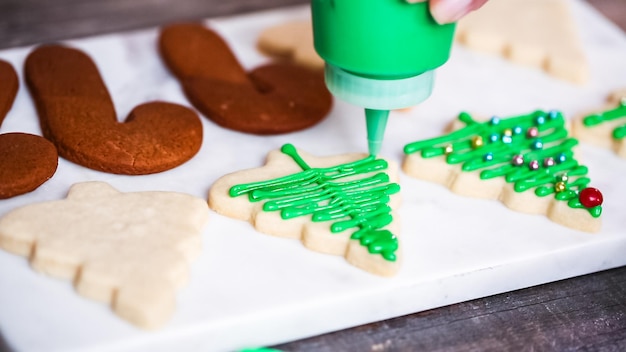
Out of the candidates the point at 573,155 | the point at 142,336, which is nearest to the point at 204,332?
the point at 142,336

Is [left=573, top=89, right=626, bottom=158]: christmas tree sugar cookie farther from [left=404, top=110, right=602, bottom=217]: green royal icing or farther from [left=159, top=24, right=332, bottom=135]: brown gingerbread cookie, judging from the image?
[left=159, top=24, right=332, bottom=135]: brown gingerbread cookie

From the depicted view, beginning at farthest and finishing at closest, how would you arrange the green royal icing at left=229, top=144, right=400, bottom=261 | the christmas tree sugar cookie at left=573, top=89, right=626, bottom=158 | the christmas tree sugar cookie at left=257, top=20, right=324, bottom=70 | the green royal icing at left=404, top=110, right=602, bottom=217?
the christmas tree sugar cookie at left=257, top=20, right=324, bottom=70 → the christmas tree sugar cookie at left=573, top=89, right=626, bottom=158 → the green royal icing at left=404, top=110, right=602, bottom=217 → the green royal icing at left=229, top=144, right=400, bottom=261

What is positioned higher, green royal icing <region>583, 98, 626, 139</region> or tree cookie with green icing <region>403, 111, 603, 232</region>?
green royal icing <region>583, 98, 626, 139</region>

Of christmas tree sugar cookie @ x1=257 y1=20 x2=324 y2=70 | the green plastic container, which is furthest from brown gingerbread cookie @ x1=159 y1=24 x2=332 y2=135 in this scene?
the green plastic container

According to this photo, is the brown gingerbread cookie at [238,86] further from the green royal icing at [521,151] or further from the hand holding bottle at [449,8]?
the hand holding bottle at [449,8]

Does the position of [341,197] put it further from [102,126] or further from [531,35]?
[531,35]

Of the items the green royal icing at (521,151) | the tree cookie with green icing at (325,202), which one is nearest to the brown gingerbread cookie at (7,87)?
the tree cookie with green icing at (325,202)

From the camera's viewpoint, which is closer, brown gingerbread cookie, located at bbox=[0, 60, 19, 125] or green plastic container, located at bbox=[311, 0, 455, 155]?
green plastic container, located at bbox=[311, 0, 455, 155]
